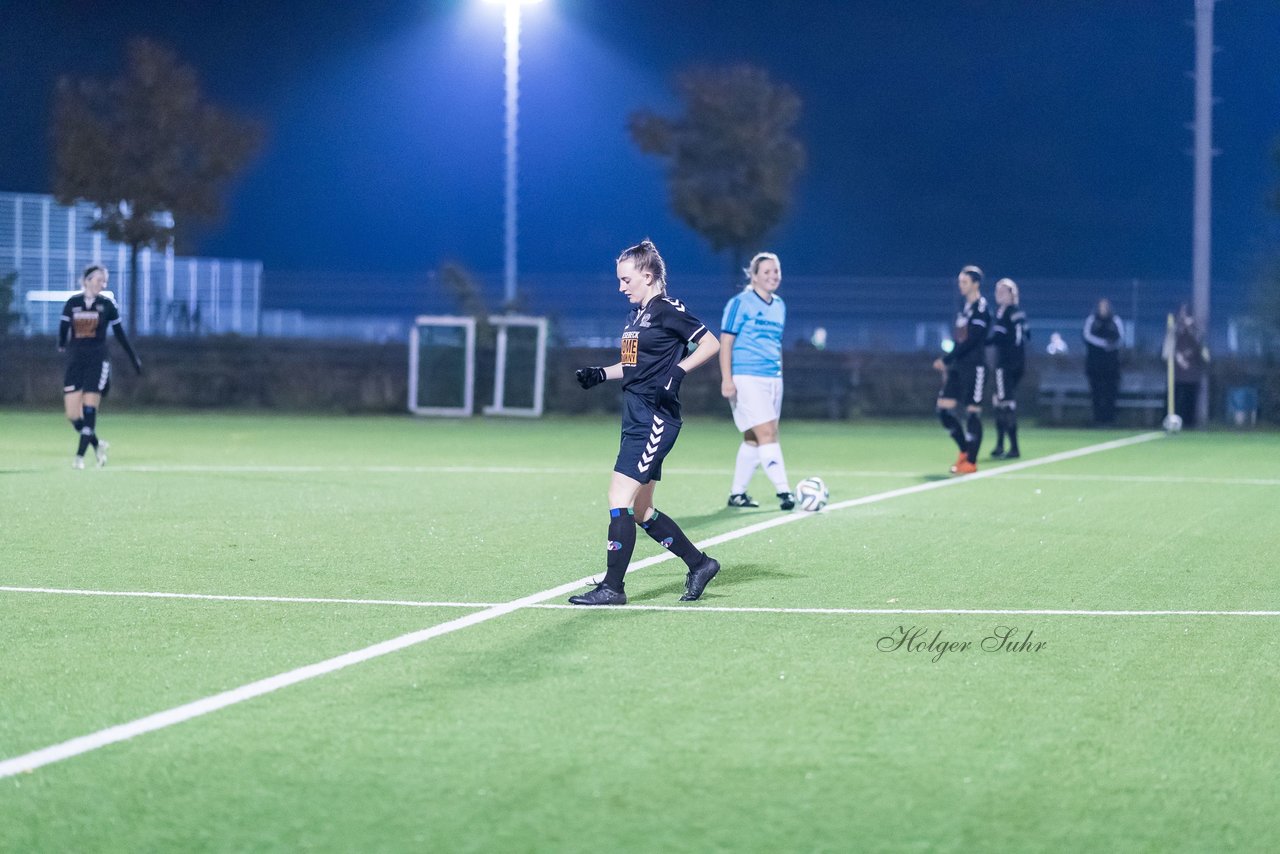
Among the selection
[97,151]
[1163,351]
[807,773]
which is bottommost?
[807,773]

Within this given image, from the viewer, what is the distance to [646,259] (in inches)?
320

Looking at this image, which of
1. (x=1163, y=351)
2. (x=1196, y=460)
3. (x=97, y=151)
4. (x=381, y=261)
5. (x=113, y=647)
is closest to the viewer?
(x=113, y=647)

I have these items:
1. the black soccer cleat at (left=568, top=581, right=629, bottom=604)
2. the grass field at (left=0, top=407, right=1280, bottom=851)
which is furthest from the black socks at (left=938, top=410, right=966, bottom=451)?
the black soccer cleat at (left=568, top=581, right=629, bottom=604)

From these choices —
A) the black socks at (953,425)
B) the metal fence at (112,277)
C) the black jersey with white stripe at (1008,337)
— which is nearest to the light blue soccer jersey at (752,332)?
the black socks at (953,425)

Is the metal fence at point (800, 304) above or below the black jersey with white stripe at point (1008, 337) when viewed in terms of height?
above

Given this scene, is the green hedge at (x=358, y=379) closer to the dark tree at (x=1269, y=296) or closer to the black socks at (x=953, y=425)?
the dark tree at (x=1269, y=296)

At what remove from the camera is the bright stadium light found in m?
30.7

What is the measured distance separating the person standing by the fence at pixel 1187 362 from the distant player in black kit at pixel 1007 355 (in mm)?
8274

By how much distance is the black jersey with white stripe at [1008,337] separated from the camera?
19.0 meters

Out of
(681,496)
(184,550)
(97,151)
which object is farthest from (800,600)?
(97,151)

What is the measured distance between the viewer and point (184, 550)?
10289 millimetres

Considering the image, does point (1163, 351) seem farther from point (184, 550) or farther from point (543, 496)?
point (184, 550)

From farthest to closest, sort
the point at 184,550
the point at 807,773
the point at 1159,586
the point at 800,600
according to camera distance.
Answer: the point at 184,550, the point at 1159,586, the point at 800,600, the point at 807,773

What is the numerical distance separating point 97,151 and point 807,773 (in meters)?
31.1
